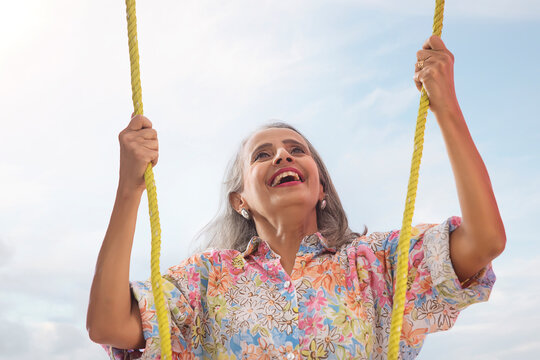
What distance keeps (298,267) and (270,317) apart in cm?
21

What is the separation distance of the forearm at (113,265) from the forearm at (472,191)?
90cm

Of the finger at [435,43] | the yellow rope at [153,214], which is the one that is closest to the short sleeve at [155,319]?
the yellow rope at [153,214]

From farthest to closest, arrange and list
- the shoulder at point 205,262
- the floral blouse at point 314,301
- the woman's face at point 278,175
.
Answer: the woman's face at point 278,175 < the shoulder at point 205,262 < the floral blouse at point 314,301

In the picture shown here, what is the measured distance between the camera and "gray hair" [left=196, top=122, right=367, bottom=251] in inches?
99.6

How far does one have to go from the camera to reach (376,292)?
204 cm

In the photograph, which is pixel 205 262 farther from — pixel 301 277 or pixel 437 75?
pixel 437 75

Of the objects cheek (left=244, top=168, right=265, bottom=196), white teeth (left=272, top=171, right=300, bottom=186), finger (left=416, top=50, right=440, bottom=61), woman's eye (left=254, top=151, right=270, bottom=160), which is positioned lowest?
finger (left=416, top=50, right=440, bottom=61)

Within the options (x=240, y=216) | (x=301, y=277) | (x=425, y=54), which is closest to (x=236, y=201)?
(x=240, y=216)

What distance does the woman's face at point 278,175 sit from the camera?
7.53 feet

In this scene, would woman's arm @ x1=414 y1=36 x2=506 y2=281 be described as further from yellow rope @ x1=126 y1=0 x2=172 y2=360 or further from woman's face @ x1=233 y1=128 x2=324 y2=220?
yellow rope @ x1=126 y1=0 x2=172 y2=360

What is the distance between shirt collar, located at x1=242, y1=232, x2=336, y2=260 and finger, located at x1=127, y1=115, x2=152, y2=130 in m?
0.65

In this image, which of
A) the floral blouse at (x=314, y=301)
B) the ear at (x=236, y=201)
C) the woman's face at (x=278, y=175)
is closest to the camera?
the floral blouse at (x=314, y=301)

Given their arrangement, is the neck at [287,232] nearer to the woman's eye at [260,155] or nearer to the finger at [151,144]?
the woman's eye at [260,155]

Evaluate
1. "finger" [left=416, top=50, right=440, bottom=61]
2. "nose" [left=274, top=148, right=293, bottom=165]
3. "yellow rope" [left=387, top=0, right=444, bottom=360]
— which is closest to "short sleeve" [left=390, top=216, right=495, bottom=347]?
"yellow rope" [left=387, top=0, right=444, bottom=360]
